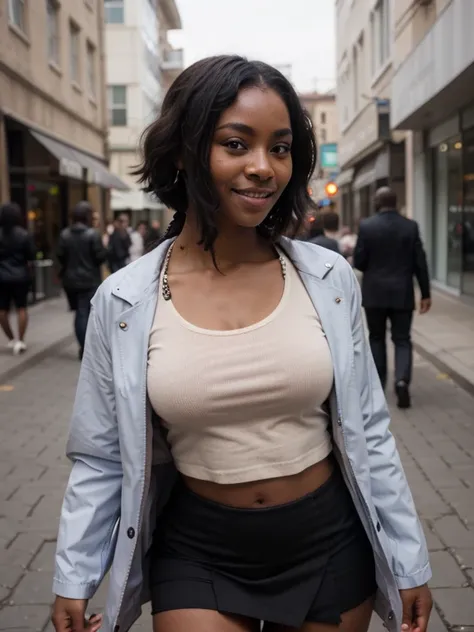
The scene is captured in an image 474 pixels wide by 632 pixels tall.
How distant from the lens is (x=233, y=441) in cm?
180

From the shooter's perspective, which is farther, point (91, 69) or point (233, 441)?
point (91, 69)

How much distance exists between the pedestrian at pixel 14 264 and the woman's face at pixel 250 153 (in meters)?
8.92

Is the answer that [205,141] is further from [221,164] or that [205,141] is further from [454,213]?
[454,213]

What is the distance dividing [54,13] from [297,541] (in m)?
21.3

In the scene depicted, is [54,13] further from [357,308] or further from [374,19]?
[357,308]

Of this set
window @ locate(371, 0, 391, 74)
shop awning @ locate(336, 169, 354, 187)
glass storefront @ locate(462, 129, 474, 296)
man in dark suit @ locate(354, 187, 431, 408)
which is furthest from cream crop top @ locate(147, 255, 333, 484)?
shop awning @ locate(336, 169, 354, 187)

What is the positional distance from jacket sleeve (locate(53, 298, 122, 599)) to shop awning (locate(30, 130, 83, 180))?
1617 centimetres

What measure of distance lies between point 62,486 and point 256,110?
12.9ft

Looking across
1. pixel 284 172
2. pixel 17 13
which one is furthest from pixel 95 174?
pixel 284 172

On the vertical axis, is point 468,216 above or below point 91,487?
above

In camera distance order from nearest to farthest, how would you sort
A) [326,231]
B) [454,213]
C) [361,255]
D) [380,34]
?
[361,255], [326,231], [454,213], [380,34]

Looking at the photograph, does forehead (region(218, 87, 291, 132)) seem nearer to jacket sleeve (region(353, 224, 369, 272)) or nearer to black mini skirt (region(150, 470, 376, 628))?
black mini skirt (region(150, 470, 376, 628))

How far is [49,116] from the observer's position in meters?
19.8

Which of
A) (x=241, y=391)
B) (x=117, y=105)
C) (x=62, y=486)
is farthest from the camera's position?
(x=117, y=105)
